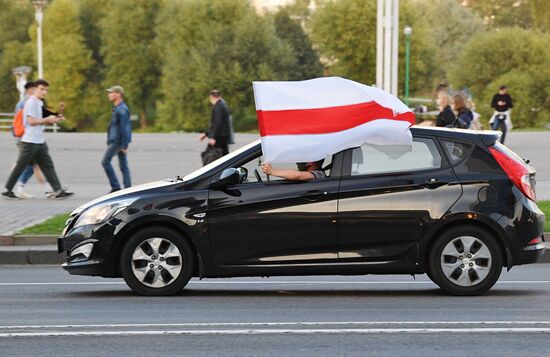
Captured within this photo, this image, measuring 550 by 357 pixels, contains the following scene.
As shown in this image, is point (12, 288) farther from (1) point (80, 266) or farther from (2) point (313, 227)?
(2) point (313, 227)

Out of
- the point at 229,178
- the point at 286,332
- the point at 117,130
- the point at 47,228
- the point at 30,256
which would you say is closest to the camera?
the point at 286,332

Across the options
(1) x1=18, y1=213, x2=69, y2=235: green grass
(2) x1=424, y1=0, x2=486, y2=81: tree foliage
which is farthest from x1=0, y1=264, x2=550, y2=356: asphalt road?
(2) x1=424, y1=0, x2=486, y2=81: tree foliage

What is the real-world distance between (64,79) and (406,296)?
96073 millimetres

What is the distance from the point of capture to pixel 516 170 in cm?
1019

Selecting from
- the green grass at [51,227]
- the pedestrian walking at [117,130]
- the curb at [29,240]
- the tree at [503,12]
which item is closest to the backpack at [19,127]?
the pedestrian walking at [117,130]

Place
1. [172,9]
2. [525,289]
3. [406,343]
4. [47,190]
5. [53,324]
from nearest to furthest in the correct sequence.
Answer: [406,343] < [53,324] < [525,289] < [47,190] < [172,9]

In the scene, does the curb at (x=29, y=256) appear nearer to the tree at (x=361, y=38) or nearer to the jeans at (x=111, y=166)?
the jeans at (x=111, y=166)

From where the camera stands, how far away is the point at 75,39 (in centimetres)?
10488

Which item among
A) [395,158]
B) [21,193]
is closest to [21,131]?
[21,193]

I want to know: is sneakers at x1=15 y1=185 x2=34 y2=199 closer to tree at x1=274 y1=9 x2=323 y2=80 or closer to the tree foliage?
tree at x1=274 y1=9 x2=323 y2=80

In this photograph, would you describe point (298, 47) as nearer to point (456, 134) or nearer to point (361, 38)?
point (361, 38)

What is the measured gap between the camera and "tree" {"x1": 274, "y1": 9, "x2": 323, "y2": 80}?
325 ft

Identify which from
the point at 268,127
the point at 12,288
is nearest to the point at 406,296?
the point at 268,127

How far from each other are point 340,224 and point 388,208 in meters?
0.40
